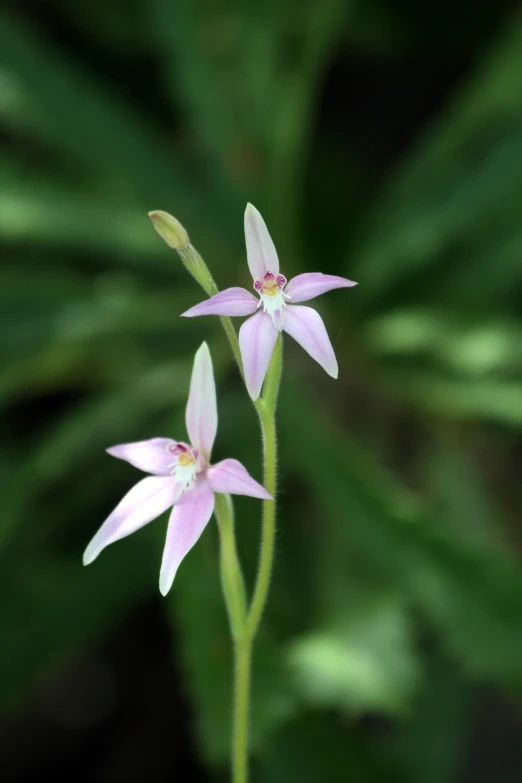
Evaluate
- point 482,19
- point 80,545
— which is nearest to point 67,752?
point 80,545

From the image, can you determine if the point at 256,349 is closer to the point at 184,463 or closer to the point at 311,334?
the point at 311,334

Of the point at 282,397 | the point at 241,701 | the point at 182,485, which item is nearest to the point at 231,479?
the point at 182,485

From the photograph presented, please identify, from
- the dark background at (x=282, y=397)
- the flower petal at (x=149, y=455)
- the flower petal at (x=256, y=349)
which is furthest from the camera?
the dark background at (x=282, y=397)

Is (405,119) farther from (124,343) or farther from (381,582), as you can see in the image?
(381,582)

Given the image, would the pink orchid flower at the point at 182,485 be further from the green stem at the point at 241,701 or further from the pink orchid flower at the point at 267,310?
the green stem at the point at 241,701

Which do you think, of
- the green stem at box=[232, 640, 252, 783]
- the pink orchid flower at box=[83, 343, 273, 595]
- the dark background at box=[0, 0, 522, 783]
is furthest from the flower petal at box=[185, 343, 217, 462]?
the dark background at box=[0, 0, 522, 783]

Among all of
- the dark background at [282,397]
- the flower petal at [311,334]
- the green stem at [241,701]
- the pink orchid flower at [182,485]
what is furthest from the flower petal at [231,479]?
the dark background at [282,397]

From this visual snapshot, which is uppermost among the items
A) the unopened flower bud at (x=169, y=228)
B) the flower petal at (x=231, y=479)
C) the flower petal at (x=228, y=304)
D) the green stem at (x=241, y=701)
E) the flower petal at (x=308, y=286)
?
the unopened flower bud at (x=169, y=228)
